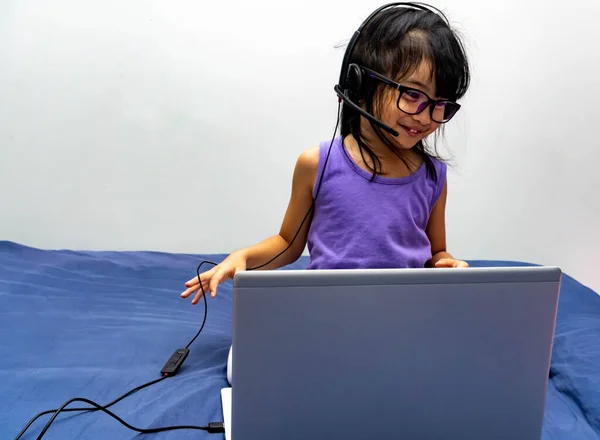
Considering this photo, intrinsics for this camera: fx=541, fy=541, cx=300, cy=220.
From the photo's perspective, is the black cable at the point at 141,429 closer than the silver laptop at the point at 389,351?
No

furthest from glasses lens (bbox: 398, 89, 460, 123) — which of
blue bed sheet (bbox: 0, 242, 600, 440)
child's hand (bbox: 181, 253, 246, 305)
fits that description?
blue bed sheet (bbox: 0, 242, 600, 440)

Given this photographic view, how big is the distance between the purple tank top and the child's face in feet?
0.36

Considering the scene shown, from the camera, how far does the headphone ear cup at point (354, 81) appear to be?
87cm

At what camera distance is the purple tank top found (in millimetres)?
954

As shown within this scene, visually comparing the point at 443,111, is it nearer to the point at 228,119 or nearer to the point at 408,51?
the point at 408,51

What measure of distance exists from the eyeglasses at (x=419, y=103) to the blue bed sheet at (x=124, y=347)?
519mm

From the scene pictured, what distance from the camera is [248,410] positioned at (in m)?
0.54

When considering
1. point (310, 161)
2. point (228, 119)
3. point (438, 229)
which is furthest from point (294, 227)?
point (228, 119)

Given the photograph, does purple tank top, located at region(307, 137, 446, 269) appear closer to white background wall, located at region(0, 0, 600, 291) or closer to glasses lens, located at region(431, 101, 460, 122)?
glasses lens, located at region(431, 101, 460, 122)

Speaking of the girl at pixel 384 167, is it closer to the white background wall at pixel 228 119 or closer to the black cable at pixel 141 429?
the black cable at pixel 141 429

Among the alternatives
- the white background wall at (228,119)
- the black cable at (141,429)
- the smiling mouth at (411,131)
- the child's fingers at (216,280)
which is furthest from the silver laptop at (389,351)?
the white background wall at (228,119)

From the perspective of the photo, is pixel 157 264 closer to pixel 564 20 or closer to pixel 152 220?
pixel 152 220

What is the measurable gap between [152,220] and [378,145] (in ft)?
3.91

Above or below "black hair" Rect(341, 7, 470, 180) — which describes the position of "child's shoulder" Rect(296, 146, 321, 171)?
below
